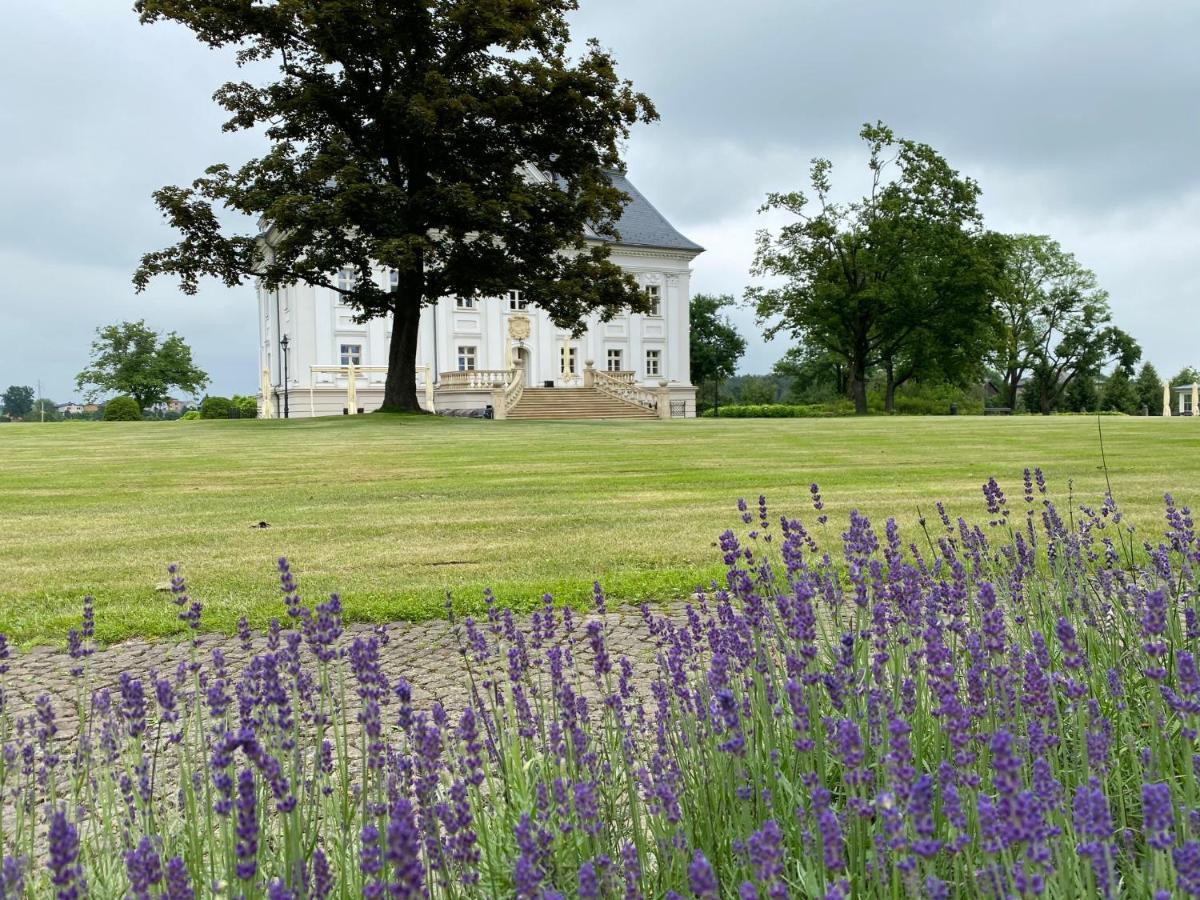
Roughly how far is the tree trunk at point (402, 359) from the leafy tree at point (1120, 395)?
54.1 meters

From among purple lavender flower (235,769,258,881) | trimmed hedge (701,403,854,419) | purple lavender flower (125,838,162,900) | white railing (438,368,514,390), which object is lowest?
purple lavender flower (125,838,162,900)

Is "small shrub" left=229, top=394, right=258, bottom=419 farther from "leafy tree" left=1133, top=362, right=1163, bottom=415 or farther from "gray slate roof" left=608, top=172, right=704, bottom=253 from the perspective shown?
"leafy tree" left=1133, top=362, right=1163, bottom=415

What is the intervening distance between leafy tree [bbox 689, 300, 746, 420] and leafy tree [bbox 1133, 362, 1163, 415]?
30.4 metres

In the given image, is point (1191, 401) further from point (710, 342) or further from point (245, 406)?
point (245, 406)

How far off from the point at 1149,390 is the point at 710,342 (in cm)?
3397

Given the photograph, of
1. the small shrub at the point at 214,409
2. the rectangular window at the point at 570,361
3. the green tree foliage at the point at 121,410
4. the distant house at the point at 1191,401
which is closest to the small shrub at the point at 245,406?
the small shrub at the point at 214,409

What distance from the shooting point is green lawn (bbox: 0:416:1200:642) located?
20.4 feet

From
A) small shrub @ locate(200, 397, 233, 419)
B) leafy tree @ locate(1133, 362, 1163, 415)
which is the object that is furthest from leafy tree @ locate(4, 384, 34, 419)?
leafy tree @ locate(1133, 362, 1163, 415)

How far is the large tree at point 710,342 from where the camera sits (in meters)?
83.2

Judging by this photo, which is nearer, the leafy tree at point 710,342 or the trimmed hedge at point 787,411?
the trimmed hedge at point 787,411

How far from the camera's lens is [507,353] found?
2323 inches

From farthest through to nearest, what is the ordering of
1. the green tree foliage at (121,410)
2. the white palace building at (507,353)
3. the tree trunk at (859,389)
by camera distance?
the tree trunk at (859,389), the green tree foliage at (121,410), the white palace building at (507,353)

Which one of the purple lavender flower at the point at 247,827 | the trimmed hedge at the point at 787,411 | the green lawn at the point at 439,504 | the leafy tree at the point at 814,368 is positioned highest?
the leafy tree at the point at 814,368

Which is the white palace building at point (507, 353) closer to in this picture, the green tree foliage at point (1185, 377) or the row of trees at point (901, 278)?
the row of trees at point (901, 278)
